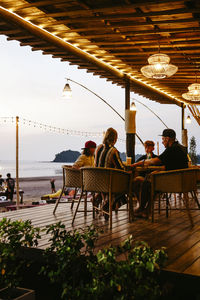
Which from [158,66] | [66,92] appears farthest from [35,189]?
[158,66]

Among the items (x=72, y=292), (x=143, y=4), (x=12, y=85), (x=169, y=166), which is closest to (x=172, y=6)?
(x=143, y=4)

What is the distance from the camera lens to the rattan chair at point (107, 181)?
4.45 m

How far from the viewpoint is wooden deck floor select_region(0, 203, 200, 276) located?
10.3 feet

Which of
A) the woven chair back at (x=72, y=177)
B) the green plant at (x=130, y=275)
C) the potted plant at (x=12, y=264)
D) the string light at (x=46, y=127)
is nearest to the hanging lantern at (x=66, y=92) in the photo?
A: the woven chair back at (x=72, y=177)

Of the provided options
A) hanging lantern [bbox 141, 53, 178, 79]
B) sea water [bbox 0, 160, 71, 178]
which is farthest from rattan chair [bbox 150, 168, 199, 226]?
sea water [bbox 0, 160, 71, 178]

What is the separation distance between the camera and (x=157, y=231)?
14.2 ft

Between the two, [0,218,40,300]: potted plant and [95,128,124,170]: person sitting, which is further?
[95,128,124,170]: person sitting

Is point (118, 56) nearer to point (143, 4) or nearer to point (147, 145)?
point (147, 145)

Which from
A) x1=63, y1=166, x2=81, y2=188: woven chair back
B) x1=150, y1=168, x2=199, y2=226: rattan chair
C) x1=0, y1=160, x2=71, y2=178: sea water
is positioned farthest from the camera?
x1=0, y1=160, x2=71, y2=178: sea water

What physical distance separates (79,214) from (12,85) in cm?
1939

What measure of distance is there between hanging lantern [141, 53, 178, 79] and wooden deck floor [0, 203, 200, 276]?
2419mm

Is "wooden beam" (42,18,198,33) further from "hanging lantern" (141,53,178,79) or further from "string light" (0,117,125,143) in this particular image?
"string light" (0,117,125,143)

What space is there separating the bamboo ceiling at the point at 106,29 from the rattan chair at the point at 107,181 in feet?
7.15

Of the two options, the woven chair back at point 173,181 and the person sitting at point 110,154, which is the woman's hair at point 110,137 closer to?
the person sitting at point 110,154
